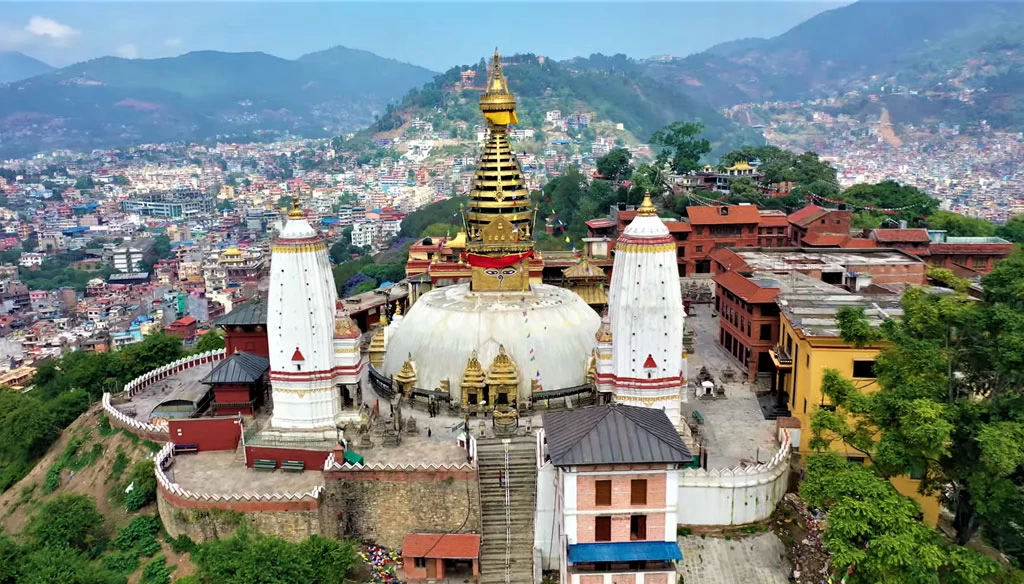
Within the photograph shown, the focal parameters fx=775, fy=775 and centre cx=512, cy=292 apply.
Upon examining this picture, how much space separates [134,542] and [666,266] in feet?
66.8

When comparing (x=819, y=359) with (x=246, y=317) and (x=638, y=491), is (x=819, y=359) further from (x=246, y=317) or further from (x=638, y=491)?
(x=246, y=317)

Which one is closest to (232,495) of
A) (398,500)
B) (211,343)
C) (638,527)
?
(398,500)

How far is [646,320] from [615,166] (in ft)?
188

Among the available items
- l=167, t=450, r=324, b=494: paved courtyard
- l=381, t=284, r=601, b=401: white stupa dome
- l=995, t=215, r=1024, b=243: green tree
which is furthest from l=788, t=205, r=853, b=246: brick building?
l=167, t=450, r=324, b=494: paved courtyard

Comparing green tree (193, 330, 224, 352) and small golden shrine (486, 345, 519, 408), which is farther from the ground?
small golden shrine (486, 345, 519, 408)

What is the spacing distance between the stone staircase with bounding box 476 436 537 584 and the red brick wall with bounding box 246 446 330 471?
17.7 ft

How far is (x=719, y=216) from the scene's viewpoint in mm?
53812

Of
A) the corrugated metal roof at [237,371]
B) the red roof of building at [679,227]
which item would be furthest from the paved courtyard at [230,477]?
the red roof of building at [679,227]

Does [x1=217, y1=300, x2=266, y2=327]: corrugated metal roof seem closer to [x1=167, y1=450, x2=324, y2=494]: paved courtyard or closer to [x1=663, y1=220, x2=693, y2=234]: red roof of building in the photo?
[x1=167, y1=450, x2=324, y2=494]: paved courtyard

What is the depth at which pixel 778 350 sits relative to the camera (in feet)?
102

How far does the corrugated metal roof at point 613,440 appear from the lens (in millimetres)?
19578

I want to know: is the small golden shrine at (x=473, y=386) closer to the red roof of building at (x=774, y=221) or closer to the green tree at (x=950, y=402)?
the green tree at (x=950, y=402)

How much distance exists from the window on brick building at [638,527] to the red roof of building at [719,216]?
119ft

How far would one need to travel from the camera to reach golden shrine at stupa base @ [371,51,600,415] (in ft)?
94.9
